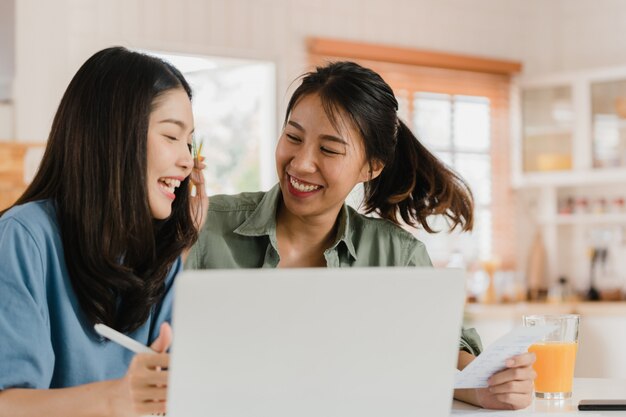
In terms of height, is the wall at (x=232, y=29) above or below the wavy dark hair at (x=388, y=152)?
above

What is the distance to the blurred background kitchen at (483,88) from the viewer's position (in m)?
4.57

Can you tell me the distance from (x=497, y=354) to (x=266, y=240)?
2.75 feet

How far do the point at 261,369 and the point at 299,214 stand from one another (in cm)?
121

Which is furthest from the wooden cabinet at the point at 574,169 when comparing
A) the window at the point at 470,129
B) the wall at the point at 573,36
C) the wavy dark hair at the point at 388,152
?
the wavy dark hair at the point at 388,152

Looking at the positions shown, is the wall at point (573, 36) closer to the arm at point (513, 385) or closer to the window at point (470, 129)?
the window at point (470, 129)

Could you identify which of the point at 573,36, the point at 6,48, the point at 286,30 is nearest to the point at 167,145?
the point at 6,48

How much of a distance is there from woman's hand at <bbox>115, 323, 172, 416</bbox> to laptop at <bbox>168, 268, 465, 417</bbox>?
0.12 meters

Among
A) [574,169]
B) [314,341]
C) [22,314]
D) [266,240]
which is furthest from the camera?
[574,169]

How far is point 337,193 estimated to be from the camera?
7.38 ft

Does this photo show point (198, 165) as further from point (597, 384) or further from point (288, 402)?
point (288, 402)

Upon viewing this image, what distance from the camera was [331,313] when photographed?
3.43 feet

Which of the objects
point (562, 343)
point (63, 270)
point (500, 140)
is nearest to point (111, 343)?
point (63, 270)

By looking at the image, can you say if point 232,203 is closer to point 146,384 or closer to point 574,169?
point 146,384

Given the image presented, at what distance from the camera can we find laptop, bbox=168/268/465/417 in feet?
3.30
